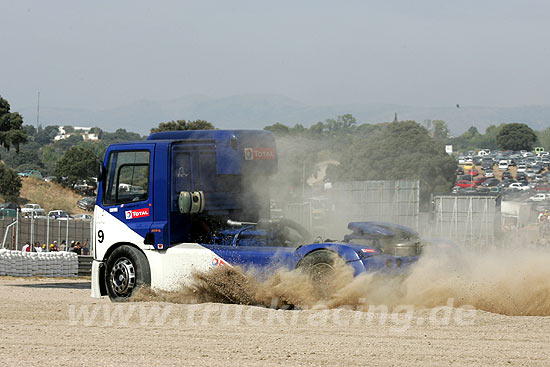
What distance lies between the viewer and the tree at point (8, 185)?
209ft

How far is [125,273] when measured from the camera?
41.3ft

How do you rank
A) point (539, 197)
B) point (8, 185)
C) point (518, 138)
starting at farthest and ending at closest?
point (518, 138) < point (8, 185) < point (539, 197)

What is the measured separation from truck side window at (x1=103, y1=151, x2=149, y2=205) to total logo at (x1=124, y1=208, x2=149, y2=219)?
0.20 metres

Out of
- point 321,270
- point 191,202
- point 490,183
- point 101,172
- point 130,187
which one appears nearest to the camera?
point 321,270

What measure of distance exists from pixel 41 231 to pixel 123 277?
50.1 feet

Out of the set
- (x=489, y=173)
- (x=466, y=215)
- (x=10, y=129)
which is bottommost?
(x=466, y=215)

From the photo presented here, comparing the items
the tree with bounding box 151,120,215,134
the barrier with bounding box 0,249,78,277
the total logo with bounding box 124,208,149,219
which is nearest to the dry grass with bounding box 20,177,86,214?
the tree with bounding box 151,120,215,134

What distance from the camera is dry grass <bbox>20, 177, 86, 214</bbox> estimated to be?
211 feet

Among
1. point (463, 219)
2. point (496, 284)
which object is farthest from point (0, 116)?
point (496, 284)

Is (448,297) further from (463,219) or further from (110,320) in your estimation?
(463,219)

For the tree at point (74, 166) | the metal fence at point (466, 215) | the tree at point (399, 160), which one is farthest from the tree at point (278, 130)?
the tree at point (74, 166)

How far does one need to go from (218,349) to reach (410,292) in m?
3.69

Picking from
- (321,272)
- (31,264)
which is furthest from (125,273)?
(31,264)

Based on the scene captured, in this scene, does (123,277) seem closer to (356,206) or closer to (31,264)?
(356,206)
